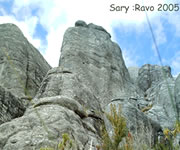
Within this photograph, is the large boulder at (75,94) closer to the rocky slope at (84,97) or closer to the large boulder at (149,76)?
the rocky slope at (84,97)

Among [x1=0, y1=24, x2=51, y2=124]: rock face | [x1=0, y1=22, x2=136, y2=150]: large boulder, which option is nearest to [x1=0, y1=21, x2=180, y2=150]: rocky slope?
[x1=0, y1=22, x2=136, y2=150]: large boulder

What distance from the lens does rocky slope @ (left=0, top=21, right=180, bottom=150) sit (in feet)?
17.3

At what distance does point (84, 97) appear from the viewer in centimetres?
1134

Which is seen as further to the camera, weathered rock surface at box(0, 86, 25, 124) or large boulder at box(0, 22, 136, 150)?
weathered rock surface at box(0, 86, 25, 124)

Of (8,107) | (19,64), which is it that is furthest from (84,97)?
(19,64)

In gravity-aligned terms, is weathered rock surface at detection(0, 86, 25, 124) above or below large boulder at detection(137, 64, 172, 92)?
below

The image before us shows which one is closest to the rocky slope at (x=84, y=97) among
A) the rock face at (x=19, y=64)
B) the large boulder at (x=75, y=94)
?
the large boulder at (x=75, y=94)

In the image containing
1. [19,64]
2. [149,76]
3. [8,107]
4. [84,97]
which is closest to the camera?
[8,107]

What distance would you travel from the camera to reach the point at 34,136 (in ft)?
16.0

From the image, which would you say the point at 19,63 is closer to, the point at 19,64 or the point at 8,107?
the point at 19,64

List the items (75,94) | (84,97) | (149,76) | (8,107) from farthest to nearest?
(149,76) < (84,97) < (75,94) < (8,107)

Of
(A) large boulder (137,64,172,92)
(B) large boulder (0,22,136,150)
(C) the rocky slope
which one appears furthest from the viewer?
(A) large boulder (137,64,172,92)

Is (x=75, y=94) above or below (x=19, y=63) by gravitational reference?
below

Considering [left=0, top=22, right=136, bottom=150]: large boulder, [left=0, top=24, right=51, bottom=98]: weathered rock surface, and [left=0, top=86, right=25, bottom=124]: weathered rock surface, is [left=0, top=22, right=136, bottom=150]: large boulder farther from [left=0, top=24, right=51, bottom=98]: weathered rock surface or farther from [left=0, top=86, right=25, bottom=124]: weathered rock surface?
[left=0, top=24, right=51, bottom=98]: weathered rock surface
